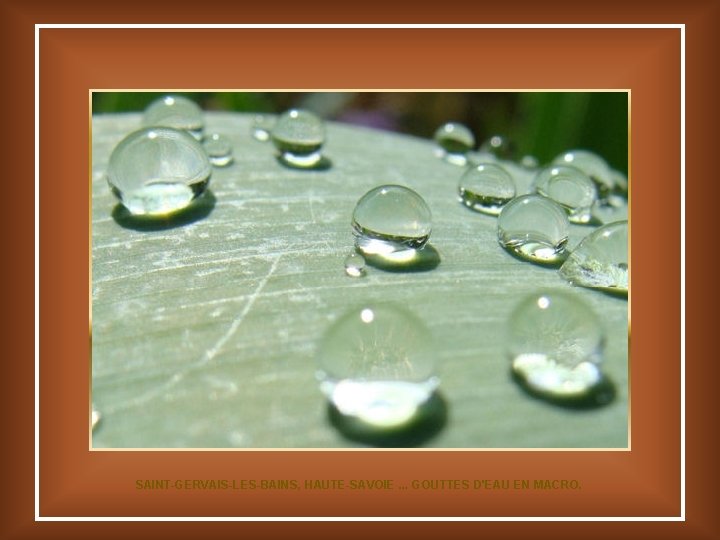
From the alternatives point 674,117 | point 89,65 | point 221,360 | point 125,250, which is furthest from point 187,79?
point 674,117

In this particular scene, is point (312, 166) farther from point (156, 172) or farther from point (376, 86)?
point (156, 172)

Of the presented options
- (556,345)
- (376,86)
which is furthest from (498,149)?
(556,345)

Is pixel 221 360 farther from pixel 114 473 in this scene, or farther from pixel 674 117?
pixel 674 117

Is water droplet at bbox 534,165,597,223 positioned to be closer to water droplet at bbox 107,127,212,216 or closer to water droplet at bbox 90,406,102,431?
water droplet at bbox 107,127,212,216

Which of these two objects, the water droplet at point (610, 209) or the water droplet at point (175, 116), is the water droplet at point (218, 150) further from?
the water droplet at point (610, 209)

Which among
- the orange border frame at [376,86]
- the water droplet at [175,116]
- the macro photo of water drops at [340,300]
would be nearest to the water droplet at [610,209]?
the macro photo of water drops at [340,300]
